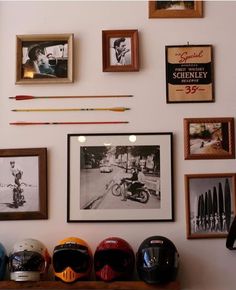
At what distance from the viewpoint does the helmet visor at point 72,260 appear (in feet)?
7.77

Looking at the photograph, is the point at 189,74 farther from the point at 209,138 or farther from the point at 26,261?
the point at 26,261

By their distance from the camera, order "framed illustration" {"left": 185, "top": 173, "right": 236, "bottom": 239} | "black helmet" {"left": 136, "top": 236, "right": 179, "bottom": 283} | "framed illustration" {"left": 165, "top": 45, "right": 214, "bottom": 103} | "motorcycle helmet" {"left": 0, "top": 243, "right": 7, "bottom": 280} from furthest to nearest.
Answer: "framed illustration" {"left": 165, "top": 45, "right": 214, "bottom": 103} → "framed illustration" {"left": 185, "top": 173, "right": 236, "bottom": 239} → "motorcycle helmet" {"left": 0, "top": 243, "right": 7, "bottom": 280} → "black helmet" {"left": 136, "top": 236, "right": 179, "bottom": 283}

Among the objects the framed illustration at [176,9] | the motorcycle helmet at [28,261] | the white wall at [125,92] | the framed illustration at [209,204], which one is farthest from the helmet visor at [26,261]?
the framed illustration at [176,9]

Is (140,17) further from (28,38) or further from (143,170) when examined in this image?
(143,170)

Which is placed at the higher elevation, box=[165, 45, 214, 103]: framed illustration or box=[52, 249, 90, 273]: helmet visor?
box=[165, 45, 214, 103]: framed illustration

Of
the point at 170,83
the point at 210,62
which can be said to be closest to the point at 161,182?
the point at 170,83

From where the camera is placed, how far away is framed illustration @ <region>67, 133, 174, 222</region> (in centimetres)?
262

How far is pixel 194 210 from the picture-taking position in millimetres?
2615

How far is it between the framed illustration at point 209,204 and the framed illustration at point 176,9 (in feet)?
3.08

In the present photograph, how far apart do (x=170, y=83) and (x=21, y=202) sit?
42.7 inches

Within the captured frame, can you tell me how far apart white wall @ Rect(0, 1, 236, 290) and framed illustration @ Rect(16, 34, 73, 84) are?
0.05m

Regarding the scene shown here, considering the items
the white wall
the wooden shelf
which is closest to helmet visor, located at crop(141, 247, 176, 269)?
the wooden shelf

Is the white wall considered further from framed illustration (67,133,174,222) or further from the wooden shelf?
the wooden shelf

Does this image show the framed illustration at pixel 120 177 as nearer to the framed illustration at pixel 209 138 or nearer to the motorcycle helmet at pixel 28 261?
the framed illustration at pixel 209 138
